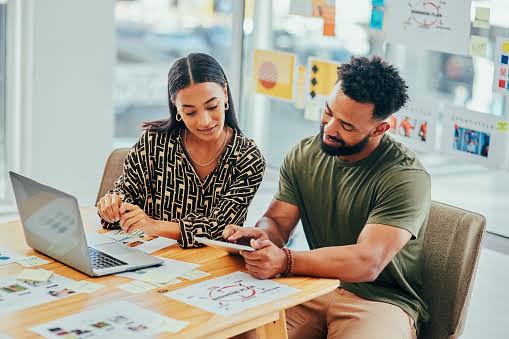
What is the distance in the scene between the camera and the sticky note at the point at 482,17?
3.09m

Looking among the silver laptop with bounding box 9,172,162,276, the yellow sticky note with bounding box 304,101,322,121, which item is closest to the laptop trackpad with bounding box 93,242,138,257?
the silver laptop with bounding box 9,172,162,276

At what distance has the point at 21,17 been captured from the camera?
3.76m

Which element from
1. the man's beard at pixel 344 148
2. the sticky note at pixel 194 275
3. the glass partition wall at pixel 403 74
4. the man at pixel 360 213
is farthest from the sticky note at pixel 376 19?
the sticky note at pixel 194 275

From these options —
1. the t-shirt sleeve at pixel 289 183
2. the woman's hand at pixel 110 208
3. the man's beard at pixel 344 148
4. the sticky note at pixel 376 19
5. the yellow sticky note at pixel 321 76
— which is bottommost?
the woman's hand at pixel 110 208

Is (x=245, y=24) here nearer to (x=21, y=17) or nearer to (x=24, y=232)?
(x=21, y=17)

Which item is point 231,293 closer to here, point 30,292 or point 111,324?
point 111,324

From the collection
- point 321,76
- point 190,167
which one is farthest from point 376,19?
point 190,167

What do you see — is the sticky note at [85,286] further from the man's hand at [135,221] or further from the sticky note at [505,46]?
the sticky note at [505,46]

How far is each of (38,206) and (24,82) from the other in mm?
1595

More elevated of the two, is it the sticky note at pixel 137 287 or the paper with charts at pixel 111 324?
the sticky note at pixel 137 287

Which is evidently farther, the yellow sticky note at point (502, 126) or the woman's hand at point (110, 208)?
the yellow sticky note at point (502, 126)

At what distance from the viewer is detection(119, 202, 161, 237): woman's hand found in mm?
2568

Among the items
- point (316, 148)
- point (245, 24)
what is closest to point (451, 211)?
point (316, 148)

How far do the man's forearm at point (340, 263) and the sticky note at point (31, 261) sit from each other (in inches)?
26.2
